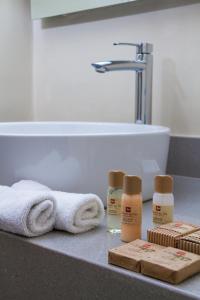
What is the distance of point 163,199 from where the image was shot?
0.70 meters

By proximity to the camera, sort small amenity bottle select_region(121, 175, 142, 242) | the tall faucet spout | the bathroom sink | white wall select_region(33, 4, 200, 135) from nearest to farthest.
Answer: small amenity bottle select_region(121, 175, 142, 242)
the bathroom sink
the tall faucet spout
white wall select_region(33, 4, 200, 135)

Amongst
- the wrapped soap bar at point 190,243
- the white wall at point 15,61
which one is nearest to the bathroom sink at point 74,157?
the wrapped soap bar at point 190,243

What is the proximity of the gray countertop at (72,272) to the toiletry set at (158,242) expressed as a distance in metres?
0.01

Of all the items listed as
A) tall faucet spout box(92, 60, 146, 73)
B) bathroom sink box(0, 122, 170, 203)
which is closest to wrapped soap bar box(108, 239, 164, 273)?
bathroom sink box(0, 122, 170, 203)

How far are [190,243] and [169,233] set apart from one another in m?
0.04

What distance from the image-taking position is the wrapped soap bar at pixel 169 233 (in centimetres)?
62

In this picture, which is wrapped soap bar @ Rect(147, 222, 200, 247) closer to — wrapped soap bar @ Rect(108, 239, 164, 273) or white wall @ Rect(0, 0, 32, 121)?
wrapped soap bar @ Rect(108, 239, 164, 273)

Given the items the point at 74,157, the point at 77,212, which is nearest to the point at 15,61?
the point at 74,157

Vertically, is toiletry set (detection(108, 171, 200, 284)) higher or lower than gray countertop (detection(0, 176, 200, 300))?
higher

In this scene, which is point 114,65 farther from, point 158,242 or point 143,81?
point 158,242

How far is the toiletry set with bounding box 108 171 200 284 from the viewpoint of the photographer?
542mm

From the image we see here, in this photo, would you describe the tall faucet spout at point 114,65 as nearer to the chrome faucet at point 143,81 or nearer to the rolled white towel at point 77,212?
the chrome faucet at point 143,81

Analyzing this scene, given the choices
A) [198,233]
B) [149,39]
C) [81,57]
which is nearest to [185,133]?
[149,39]

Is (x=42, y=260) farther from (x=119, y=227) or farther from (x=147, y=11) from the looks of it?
(x=147, y=11)
